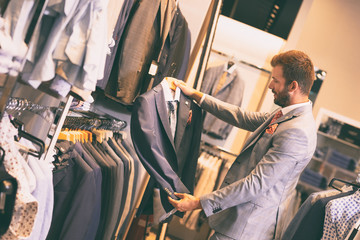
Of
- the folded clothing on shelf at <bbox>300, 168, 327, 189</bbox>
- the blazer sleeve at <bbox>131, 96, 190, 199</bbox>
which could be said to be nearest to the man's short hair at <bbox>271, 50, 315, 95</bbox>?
the blazer sleeve at <bbox>131, 96, 190, 199</bbox>

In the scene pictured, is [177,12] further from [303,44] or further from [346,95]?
[346,95]

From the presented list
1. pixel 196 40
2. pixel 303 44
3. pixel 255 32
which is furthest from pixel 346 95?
pixel 196 40

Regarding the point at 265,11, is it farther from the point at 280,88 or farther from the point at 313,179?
the point at 280,88

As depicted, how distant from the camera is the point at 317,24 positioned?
17.8ft

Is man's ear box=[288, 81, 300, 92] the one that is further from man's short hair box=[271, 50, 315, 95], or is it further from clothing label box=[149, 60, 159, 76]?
clothing label box=[149, 60, 159, 76]

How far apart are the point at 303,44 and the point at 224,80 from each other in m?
1.16

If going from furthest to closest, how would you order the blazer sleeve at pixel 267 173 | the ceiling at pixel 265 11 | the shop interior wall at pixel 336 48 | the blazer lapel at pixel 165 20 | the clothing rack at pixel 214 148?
the ceiling at pixel 265 11 < the shop interior wall at pixel 336 48 < the clothing rack at pixel 214 148 < the blazer lapel at pixel 165 20 < the blazer sleeve at pixel 267 173

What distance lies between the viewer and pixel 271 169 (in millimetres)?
2492

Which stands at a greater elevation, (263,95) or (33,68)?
(263,95)

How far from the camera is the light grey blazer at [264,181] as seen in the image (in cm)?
251

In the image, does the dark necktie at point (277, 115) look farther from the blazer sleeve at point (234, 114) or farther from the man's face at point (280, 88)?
the blazer sleeve at point (234, 114)

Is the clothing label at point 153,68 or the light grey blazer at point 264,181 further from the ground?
the clothing label at point 153,68

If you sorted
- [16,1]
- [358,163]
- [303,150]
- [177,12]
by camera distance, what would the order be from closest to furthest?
[16,1], [303,150], [177,12], [358,163]

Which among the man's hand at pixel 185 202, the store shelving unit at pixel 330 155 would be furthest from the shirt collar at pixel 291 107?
the store shelving unit at pixel 330 155
